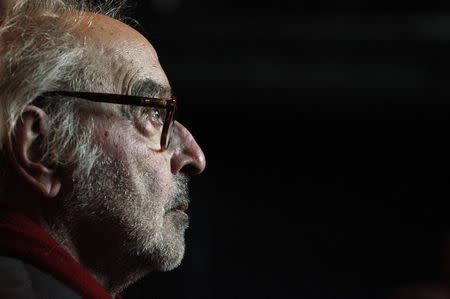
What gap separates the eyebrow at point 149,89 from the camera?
57.1 inches

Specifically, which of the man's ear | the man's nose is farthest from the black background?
the man's ear

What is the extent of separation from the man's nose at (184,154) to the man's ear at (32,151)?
0.63ft

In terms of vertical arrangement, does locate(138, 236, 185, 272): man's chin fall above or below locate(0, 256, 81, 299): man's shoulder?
below

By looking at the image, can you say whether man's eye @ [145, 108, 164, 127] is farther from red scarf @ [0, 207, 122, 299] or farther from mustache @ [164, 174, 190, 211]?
red scarf @ [0, 207, 122, 299]

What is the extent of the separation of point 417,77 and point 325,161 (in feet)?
1.99

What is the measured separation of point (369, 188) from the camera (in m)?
4.70

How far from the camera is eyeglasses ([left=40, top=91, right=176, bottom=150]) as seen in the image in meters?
1.40

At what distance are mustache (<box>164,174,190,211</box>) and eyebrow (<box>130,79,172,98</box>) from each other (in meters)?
0.13

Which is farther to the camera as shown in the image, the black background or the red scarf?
the black background

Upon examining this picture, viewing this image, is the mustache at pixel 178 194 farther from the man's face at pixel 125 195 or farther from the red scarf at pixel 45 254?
the red scarf at pixel 45 254

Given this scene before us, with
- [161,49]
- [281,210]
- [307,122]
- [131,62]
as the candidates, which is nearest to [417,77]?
[307,122]

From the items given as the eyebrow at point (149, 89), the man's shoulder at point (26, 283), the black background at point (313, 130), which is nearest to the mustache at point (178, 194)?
the eyebrow at point (149, 89)

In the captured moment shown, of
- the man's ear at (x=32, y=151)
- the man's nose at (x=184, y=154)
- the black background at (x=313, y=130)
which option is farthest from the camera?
the black background at (x=313, y=130)

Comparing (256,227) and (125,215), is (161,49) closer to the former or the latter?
(256,227)
